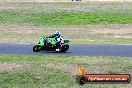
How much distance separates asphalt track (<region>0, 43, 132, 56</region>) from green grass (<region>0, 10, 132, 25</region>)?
15702 mm

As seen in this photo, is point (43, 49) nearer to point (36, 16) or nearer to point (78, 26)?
point (78, 26)

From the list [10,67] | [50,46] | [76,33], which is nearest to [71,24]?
[76,33]

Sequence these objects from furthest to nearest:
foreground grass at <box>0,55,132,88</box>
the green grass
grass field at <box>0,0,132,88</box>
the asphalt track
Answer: the green grass → the asphalt track → grass field at <box>0,0,132,88</box> → foreground grass at <box>0,55,132,88</box>

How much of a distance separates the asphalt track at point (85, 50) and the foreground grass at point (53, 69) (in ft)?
6.69

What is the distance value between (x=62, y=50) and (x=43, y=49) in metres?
1.13

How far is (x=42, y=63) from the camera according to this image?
2150 cm

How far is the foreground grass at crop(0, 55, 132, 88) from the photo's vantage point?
17297 millimetres

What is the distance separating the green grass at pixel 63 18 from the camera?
46.3 metres

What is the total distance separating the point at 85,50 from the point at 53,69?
26.7ft

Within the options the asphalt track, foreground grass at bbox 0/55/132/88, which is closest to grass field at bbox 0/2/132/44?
the asphalt track

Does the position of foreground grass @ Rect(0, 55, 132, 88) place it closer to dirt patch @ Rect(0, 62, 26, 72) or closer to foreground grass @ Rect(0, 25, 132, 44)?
dirt patch @ Rect(0, 62, 26, 72)

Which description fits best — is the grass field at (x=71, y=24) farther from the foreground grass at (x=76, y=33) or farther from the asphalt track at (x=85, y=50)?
the asphalt track at (x=85, y=50)

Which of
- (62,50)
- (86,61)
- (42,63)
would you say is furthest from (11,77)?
(62,50)

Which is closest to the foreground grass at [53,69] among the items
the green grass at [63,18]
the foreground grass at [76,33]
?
the foreground grass at [76,33]
